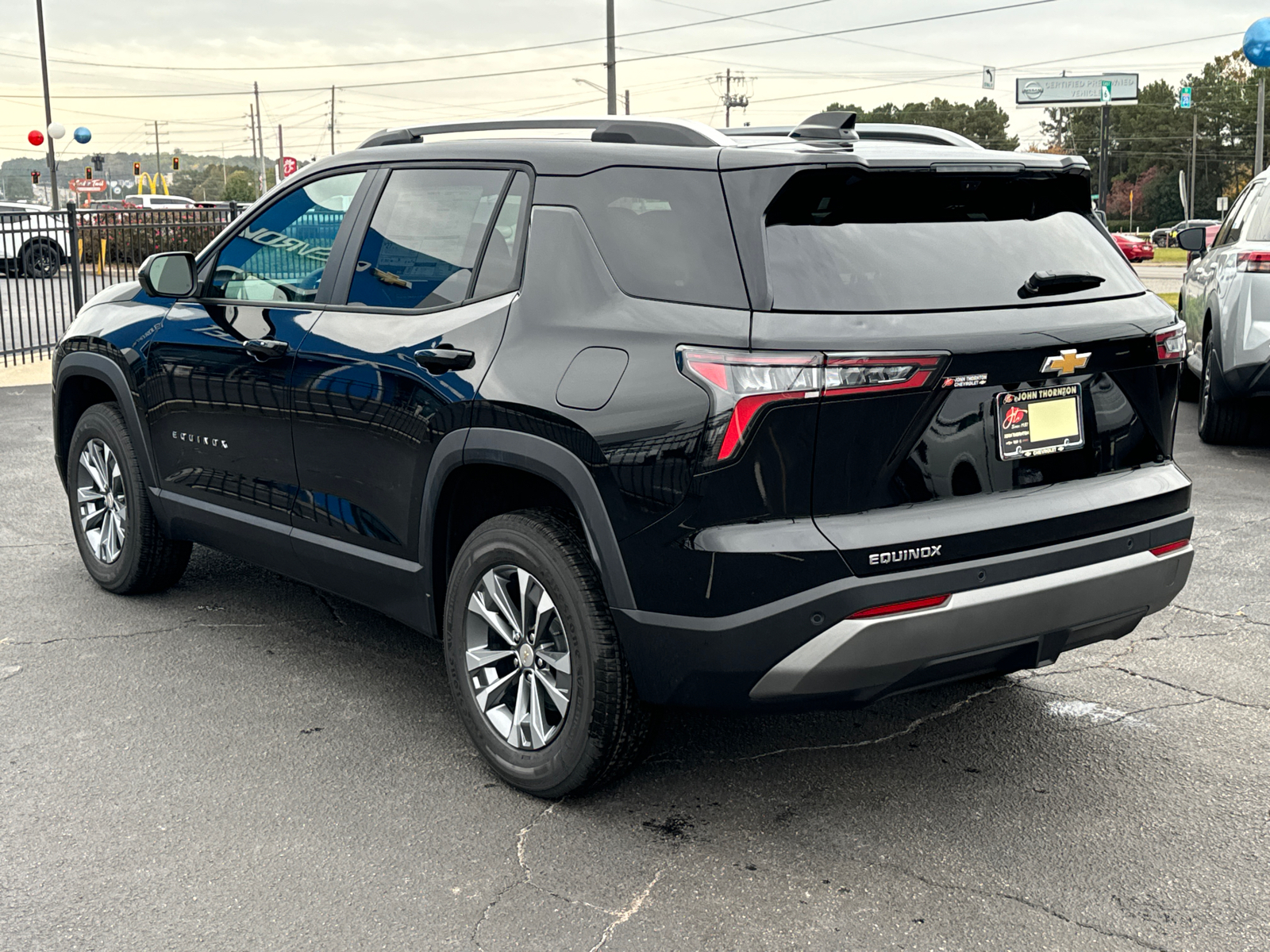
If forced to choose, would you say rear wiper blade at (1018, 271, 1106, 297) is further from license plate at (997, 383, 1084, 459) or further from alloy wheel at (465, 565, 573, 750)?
alloy wheel at (465, 565, 573, 750)

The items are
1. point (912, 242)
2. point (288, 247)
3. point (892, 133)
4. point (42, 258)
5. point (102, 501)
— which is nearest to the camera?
point (912, 242)

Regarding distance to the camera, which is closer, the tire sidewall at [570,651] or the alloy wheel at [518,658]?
the tire sidewall at [570,651]

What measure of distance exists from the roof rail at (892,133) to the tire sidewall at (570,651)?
1.38 m

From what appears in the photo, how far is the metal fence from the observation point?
1484cm

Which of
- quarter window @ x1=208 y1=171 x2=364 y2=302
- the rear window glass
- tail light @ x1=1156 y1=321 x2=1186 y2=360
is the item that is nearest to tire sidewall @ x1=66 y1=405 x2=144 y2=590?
quarter window @ x1=208 y1=171 x2=364 y2=302

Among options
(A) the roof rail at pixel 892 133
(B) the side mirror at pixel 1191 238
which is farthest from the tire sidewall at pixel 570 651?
(B) the side mirror at pixel 1191 238

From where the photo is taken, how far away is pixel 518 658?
3.67 metres

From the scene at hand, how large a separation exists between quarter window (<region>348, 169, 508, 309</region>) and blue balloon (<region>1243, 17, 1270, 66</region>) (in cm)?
1719

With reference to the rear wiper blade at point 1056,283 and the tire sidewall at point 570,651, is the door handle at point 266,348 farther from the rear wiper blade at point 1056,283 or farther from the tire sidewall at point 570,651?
the rear wiper blade at point 1056,283

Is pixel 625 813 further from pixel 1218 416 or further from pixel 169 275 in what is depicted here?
pixel 1218 416

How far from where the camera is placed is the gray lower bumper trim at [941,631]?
302 cm

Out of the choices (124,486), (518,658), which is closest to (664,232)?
(518,658)

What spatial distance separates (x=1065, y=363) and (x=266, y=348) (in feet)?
8.53

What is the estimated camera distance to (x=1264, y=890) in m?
3.09
